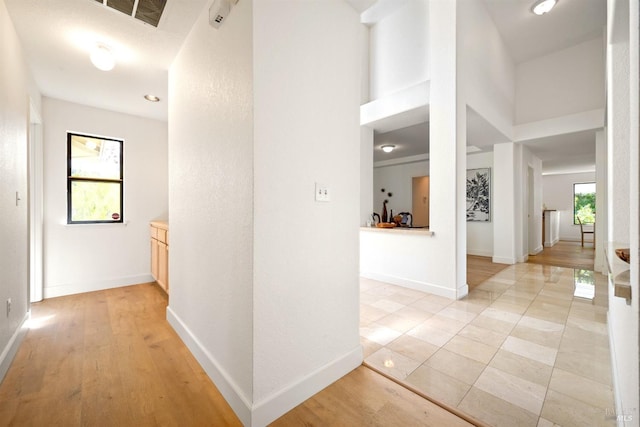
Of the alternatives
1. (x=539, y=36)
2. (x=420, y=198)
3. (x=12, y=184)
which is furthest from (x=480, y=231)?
(x=12, y=184)

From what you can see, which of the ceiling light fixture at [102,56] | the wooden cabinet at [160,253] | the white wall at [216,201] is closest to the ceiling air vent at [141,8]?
the white wall at [216,201]

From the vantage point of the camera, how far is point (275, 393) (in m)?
1.40


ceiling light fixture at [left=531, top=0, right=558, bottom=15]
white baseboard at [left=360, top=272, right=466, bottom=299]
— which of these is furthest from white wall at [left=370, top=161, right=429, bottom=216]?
white baseboard at [left=360, top=272, right=466, bottom=299]

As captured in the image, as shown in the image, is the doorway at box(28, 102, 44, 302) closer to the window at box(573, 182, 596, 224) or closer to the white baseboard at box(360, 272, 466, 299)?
the white baseboard at box(360, 272, 466, 299)

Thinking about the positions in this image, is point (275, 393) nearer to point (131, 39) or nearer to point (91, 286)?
point (131, 39)

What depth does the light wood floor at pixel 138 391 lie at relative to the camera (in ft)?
4.58

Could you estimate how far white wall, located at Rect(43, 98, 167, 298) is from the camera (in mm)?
3338

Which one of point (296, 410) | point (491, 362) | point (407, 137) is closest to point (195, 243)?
point (296, 410)

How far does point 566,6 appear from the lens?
12.9 ft

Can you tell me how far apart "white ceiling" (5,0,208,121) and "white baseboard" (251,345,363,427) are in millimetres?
2420

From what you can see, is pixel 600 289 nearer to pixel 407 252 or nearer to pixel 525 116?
pixel 407 252

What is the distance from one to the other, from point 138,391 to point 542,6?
6.22 meters

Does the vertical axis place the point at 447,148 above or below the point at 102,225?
above

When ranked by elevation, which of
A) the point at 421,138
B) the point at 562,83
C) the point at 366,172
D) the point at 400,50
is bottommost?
the point at 366,172
